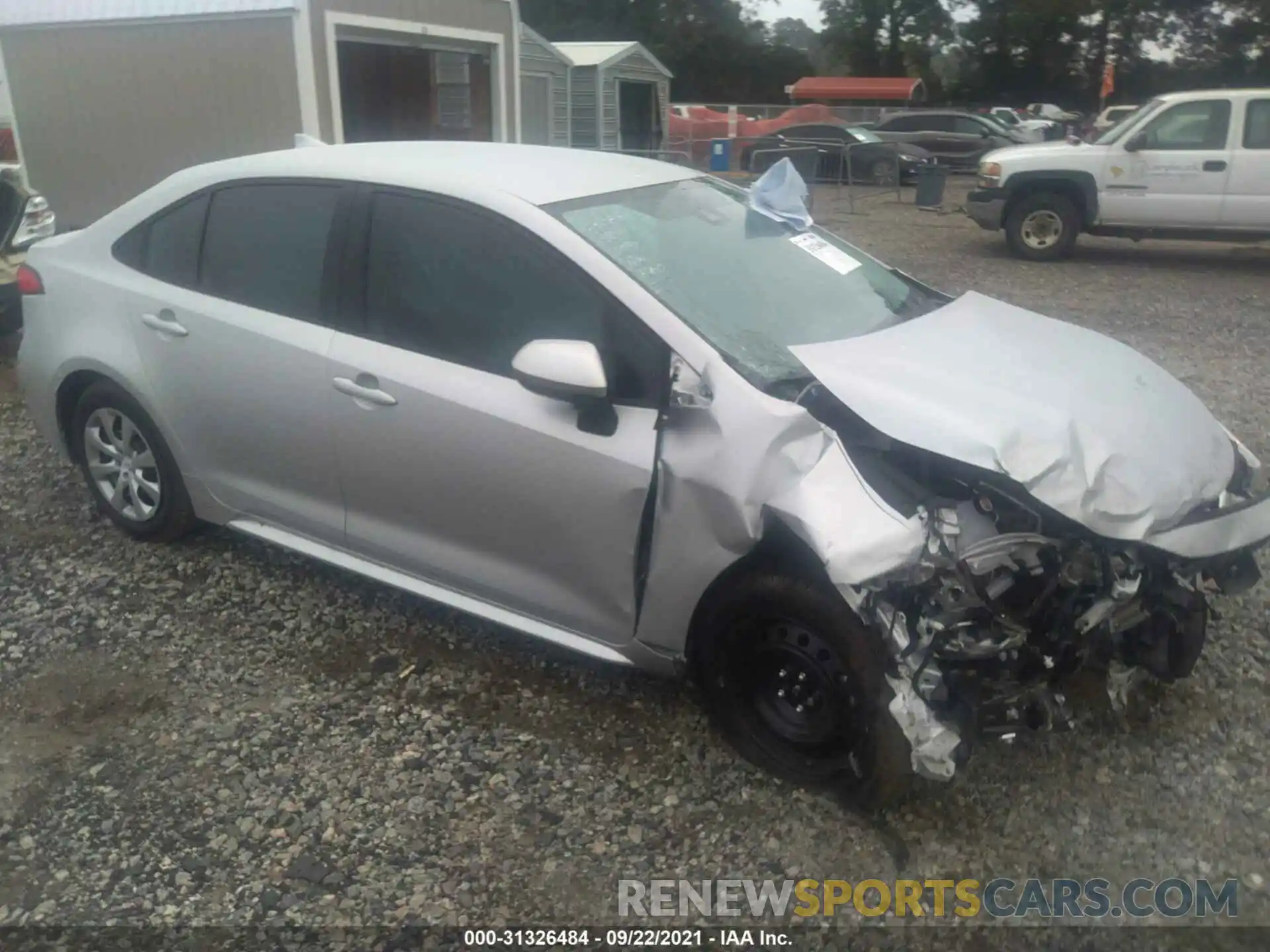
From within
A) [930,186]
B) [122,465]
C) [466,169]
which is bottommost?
[122,465]

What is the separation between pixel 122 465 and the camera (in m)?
4.29

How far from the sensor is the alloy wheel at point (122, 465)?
420cm

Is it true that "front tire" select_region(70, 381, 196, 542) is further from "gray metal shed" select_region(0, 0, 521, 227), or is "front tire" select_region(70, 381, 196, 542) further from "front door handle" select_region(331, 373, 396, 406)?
"gray metal shed" select_region(0, 0, 521, 227)

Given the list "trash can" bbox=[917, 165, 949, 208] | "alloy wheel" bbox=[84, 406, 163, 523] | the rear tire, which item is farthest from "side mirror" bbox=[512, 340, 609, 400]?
the rear tire


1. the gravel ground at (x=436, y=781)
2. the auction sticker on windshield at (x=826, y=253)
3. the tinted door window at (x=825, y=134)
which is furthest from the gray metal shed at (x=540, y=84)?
the gravel ground at (x=436, y=781)

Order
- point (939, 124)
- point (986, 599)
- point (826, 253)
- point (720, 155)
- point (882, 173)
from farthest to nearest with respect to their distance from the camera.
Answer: point (939, 124), point (720, 155), point (882, 173), point (826, 253), point (986, 599)

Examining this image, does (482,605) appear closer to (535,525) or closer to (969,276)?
(535,525)

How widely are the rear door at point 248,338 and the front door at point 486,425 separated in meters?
0.15

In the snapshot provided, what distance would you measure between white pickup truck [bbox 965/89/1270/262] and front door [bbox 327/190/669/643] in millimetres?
9965

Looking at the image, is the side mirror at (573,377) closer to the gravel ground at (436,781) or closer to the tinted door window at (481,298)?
the tinted door window at (481,298)

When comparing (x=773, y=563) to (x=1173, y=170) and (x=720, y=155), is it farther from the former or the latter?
(x=720, y=155)

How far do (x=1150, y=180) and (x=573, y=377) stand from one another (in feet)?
34.0

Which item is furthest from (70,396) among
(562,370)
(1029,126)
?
(1029,126)

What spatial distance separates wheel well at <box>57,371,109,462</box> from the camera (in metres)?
4.21
